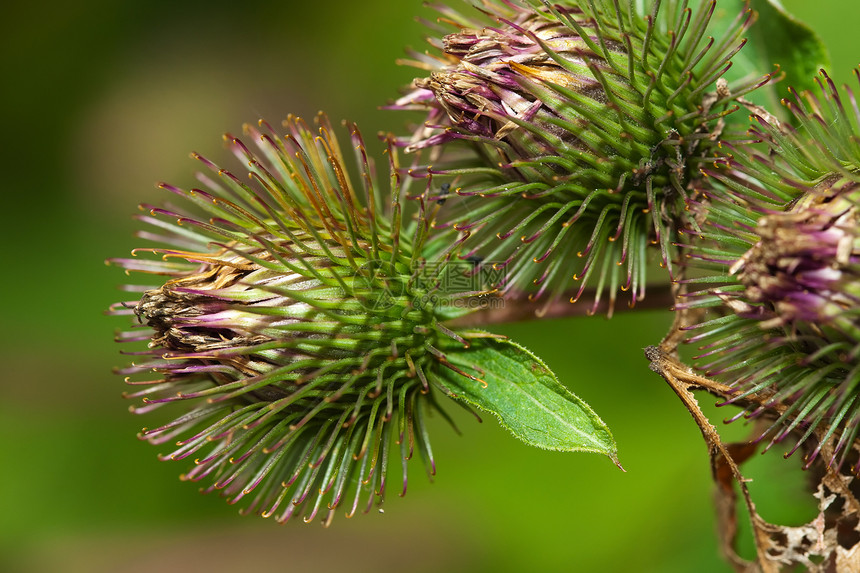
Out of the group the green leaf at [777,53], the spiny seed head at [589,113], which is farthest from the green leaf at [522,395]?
the green leaf at [777,53]

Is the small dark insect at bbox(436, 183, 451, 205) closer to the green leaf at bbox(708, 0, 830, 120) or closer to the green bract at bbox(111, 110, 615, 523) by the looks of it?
the green bract at bbox(111, 110, 615, 523)

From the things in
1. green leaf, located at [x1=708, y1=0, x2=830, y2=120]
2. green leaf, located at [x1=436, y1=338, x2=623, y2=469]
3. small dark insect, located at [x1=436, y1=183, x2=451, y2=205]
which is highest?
green leaf, located at [x1=708, y1=0, x2=830, y2=120]

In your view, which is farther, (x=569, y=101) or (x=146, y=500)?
(x=146, y=500)

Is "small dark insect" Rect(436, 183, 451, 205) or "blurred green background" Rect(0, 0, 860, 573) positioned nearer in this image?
Result: "small dark insect" Rect(436, 183, 451, 205)

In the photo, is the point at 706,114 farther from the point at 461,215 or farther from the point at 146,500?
the point at 146,500

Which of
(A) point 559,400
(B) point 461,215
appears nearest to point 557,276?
(B) point 461,215

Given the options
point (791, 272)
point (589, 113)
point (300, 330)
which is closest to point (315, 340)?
point (300, 330)

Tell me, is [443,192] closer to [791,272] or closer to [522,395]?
[522,395]

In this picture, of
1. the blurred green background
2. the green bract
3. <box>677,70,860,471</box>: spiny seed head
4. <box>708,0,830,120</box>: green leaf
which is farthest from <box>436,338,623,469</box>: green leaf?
<box>708,0,830,120</box>: green leaf
